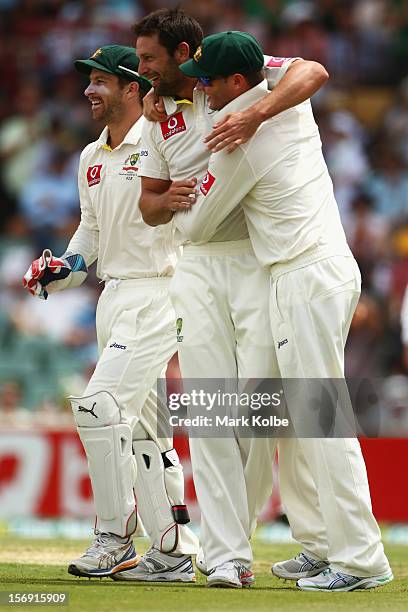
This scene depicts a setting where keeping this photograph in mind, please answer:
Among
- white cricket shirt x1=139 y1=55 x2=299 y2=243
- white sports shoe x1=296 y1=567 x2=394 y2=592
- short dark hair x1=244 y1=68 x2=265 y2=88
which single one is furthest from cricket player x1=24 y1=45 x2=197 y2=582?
white sports shoe x1=296 y1=567 x2=394 y2=592

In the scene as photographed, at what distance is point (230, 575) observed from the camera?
4.98m

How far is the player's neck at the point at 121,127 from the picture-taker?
5910 mm

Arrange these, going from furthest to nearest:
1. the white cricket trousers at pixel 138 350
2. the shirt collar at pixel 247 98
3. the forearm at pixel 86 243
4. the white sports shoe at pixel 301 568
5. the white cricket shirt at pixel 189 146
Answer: the forearm at pixel 86 243, the white cricket trousers at pixel 138 350, the white sports shoe at pixel 301 568, the white cricket shirt at pixel 189 146, the shirt collar at pixel 247 98

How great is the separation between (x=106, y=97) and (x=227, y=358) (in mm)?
1444

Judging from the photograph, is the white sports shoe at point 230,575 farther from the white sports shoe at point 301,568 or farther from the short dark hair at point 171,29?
the short dark hair at point 171,29

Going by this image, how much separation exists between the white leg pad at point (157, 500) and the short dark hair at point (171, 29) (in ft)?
5.66

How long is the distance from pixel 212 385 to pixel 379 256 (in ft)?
22.0

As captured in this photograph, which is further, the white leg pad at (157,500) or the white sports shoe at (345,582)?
the white leg pad at (157,500)

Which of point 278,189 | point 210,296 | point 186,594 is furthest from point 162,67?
point 186,594

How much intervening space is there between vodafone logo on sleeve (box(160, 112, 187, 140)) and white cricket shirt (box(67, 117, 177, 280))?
51cm

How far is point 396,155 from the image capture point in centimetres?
1331

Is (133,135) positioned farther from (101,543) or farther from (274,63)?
(101,543)

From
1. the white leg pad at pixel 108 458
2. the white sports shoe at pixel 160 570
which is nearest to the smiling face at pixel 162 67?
the white leg pad at pixel 108 458

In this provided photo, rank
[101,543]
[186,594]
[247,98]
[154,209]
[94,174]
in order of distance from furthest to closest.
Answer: [94,174]
[101,543]
[154,209]
[247,98]
[186,594]
